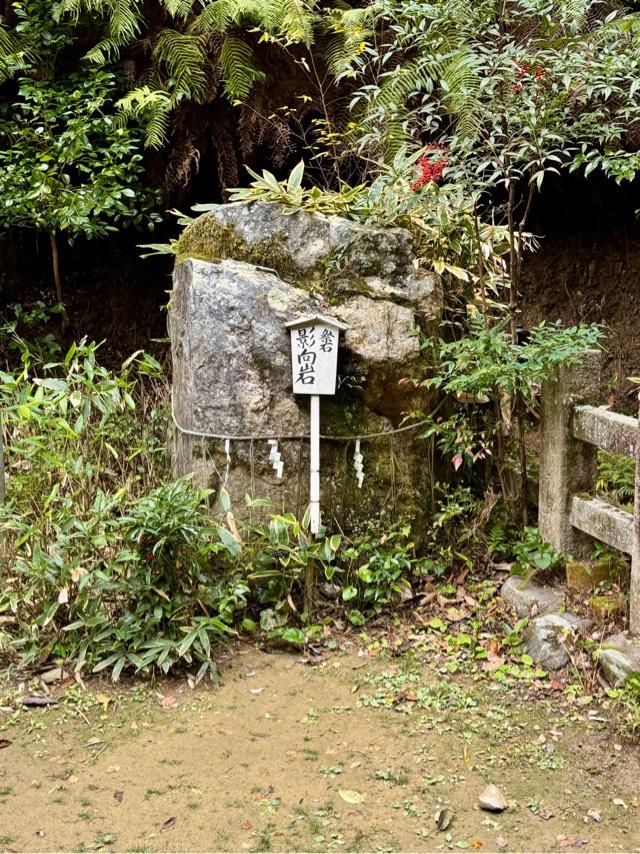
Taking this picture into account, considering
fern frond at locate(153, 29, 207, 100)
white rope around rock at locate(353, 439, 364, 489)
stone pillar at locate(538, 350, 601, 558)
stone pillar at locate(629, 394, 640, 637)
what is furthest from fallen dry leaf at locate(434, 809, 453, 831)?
fern frond at locate(153, 29, 207, 100)

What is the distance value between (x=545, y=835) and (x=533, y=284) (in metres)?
5.86

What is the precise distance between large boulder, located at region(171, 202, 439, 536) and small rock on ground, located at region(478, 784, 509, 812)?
1.86 m

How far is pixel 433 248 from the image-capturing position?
4941mm

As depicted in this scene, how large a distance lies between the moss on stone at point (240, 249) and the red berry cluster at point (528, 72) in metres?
1.45

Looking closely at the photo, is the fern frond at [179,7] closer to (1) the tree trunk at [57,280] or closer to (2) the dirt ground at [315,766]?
(1) the tree trunk at [57,280]

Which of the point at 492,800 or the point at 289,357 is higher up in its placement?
A: the point at 289,357

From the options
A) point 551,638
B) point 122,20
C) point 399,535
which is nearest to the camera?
point 551,638

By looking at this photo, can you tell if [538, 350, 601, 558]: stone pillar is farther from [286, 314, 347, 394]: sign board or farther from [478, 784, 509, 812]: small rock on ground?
[478, 784, 509, 812]: small rock on ground

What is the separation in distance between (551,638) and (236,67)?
4.71 metres

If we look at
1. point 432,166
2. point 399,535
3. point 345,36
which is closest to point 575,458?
point 399,535

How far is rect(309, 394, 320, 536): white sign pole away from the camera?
14.5 feet

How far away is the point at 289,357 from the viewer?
15.0 ft

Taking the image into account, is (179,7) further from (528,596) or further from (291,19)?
(528,596)

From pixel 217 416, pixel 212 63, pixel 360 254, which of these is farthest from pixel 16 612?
pixel 212 63
